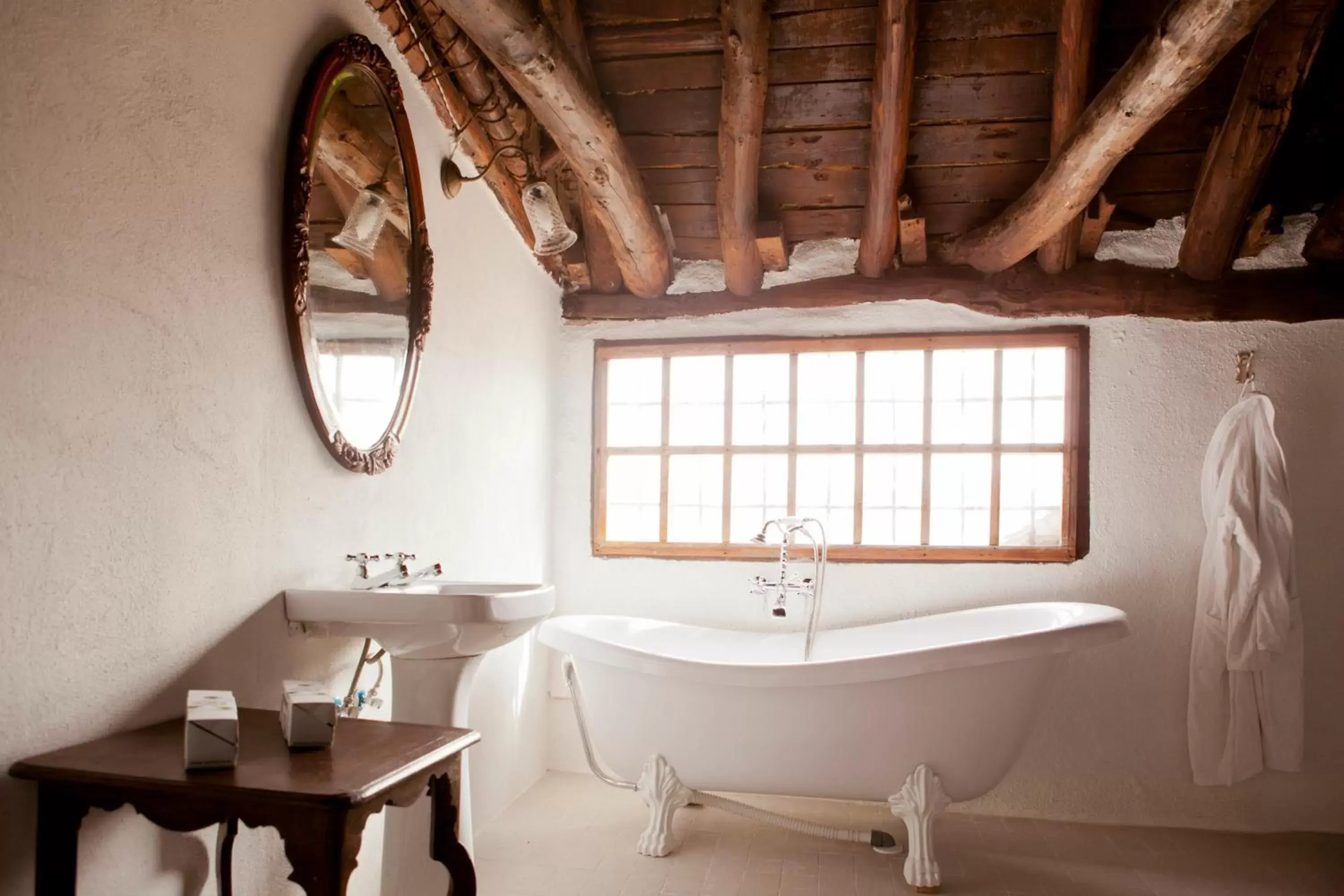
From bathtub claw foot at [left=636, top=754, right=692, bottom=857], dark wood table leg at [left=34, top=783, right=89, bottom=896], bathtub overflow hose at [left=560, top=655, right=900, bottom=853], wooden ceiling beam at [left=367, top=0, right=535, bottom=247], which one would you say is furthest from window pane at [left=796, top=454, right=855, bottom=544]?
dark wood table leg at [left=34, top=783, right=89, bottom=896]

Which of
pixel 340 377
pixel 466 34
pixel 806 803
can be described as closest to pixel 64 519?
pixel 340 377

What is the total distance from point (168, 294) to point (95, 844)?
951 millimetres

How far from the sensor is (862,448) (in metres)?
3.80

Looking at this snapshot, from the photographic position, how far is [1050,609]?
3.17m

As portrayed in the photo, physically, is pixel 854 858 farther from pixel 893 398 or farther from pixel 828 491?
pixel 893 398

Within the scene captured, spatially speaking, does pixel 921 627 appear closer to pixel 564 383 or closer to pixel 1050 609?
pixel 1050 609

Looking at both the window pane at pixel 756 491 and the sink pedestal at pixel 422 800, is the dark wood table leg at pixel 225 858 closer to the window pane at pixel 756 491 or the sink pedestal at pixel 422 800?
the sink pedestal at pixel 422 800

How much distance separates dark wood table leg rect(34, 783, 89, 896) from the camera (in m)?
1.31

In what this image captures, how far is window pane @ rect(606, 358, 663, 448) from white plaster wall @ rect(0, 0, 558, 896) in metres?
1.73

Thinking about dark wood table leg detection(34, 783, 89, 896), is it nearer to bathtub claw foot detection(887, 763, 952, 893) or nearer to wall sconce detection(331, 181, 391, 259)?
wall sconce detection(331, 181, 391, 259)

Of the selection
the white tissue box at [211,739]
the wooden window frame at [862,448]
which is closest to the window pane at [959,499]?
the wooden window frame at [862,448]

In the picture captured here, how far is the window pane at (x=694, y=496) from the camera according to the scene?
157 inches

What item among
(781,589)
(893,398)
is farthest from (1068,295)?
(781,589)

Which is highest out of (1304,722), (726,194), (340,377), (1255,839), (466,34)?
(466,34)
